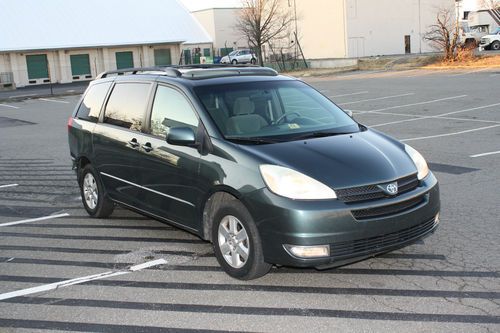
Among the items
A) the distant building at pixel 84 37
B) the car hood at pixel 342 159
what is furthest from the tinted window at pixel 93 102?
the distant building at pixel 84 37

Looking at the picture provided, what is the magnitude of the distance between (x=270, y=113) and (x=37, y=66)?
150 ft

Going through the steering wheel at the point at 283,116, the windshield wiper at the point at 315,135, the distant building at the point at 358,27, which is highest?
the distant building at the point at 358,27

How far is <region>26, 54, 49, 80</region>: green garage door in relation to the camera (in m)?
46.7

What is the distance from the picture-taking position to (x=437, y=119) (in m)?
15.3

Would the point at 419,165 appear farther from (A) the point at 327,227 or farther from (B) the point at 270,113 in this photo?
(B) the point at 270,113

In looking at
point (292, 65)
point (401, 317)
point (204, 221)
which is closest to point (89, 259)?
point (204, 221)

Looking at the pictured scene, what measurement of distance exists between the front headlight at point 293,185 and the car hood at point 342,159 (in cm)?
5

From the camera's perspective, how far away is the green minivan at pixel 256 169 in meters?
4.55

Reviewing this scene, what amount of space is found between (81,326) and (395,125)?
38.8 ft

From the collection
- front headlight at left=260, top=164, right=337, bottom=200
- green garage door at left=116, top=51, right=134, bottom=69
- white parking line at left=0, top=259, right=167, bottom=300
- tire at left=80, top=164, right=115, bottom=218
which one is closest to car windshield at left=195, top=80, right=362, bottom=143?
front headlight at left=260, top=164, right=337, bottom=200

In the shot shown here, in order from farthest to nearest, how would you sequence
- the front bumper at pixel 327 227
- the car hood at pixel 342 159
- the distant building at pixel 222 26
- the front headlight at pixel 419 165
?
the distant building at pixel 222 26 → the front headlight at pixel 419 165 → the car hood at pixel 342 159 → the front bumper at pixel 327 227

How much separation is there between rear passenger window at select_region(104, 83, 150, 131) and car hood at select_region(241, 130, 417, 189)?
1725 millimetres

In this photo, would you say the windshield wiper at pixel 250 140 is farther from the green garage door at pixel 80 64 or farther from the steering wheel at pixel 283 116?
the green garage door at pixel 80 64

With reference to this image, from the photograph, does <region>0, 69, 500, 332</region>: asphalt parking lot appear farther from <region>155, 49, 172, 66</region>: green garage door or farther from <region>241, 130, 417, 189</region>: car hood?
<region>155, 49, 172, 66</region>: green garage door
